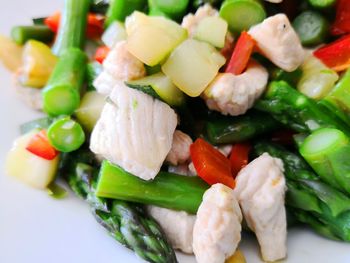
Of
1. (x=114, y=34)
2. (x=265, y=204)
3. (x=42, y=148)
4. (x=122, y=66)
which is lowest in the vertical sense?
(x=42, y=148)

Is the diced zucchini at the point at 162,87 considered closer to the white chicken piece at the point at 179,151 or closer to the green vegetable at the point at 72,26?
the white chicken piece at the point at 179,151

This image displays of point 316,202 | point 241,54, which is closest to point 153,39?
point 241,54

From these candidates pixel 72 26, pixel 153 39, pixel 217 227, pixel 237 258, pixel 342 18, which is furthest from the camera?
pixel 72 26

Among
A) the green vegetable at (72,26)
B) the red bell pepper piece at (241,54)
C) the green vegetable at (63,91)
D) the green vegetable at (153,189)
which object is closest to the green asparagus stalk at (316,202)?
the green vegetable at (153,189)

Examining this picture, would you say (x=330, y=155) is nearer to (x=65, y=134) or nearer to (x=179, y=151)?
(x=179, y=151)

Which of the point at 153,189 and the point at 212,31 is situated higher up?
the point at 212,31

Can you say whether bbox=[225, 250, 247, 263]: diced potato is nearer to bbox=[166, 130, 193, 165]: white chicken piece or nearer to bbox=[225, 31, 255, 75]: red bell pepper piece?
bbox=[166, 130, 193, 165]: white chicken piece

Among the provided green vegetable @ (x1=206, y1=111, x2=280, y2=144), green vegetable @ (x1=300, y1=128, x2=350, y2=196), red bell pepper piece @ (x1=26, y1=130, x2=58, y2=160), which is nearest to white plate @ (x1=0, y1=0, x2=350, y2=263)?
red bell pepper piece @ (x1=26, y1=130, x2=58, y2=160)
